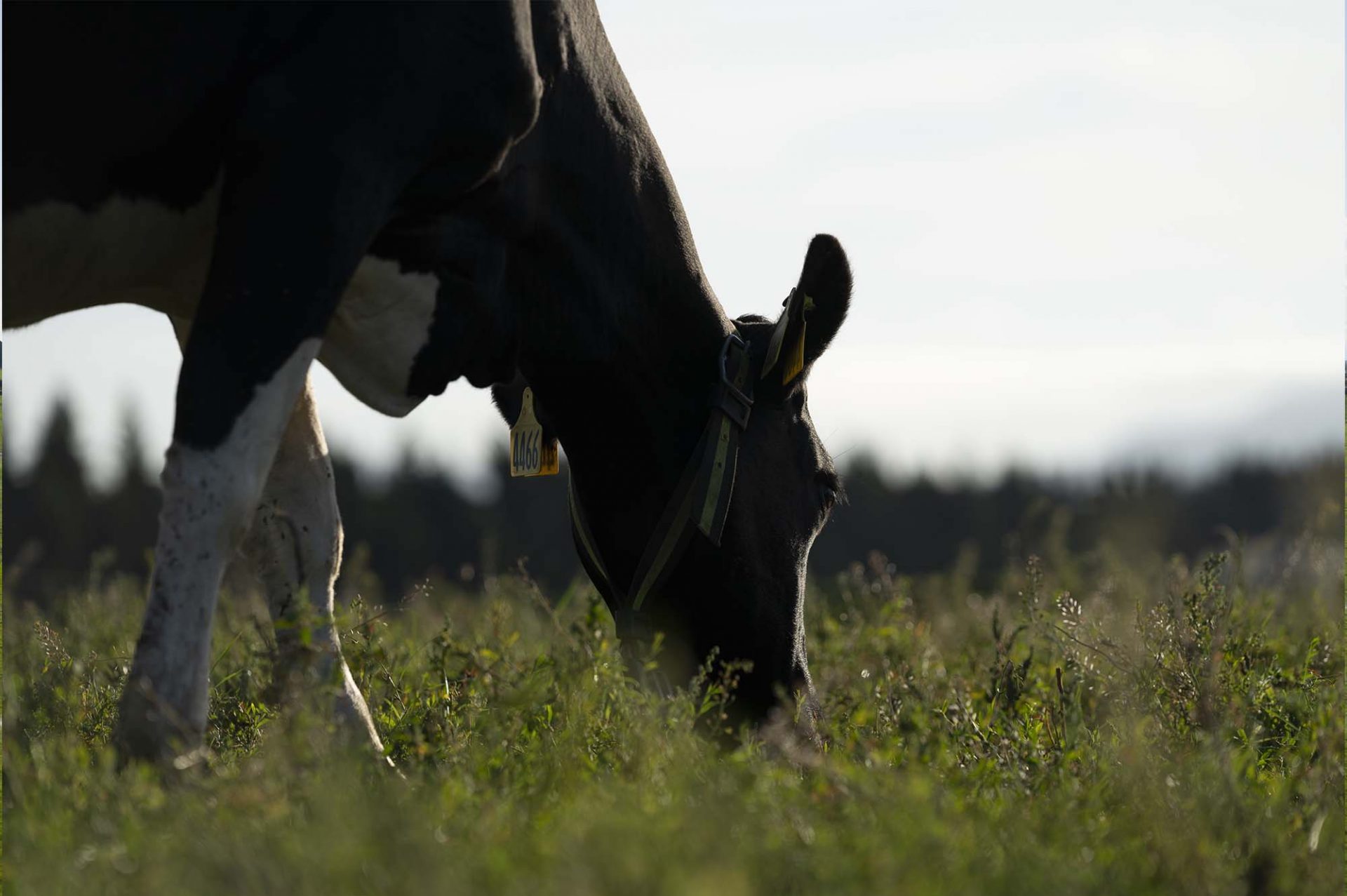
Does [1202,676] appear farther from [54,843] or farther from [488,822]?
[54,843]

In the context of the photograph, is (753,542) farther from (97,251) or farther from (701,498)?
(97,251)

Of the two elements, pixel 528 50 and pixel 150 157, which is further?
pixel 528 50

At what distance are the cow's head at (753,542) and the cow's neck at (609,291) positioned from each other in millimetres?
53

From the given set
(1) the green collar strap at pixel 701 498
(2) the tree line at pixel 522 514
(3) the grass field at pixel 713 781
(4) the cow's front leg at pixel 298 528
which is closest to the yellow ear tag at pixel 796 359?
(1) the green collar strap at pixel 701 498

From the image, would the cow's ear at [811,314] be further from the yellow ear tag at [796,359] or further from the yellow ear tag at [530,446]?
the yellow ear tag at [530,446]

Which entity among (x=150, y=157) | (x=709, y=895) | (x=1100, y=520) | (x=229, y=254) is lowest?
(x=1100, y=520)

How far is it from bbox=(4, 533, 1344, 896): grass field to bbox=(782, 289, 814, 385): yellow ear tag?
1.02m

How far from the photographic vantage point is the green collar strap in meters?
3.93

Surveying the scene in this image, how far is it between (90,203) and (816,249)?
2155mm

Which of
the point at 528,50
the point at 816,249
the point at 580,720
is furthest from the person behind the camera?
the point at 816,249

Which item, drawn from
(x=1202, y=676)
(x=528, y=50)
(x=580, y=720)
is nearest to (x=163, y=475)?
(x=580, y=720)

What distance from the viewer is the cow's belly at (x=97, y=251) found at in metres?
2.89

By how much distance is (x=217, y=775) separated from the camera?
8.22ft

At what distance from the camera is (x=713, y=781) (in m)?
2.58
